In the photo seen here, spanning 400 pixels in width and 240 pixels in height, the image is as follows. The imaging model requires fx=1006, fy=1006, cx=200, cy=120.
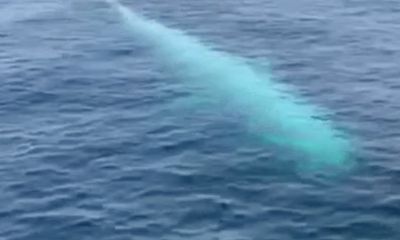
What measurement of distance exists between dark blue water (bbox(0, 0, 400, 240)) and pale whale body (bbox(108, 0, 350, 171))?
107 cm

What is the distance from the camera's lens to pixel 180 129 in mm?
57719

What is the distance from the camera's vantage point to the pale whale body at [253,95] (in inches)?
2160

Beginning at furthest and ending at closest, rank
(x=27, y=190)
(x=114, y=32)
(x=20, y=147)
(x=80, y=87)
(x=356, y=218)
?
1. (x=114, y=32)
2. (x=80, y=87)
3. (x=20, y=147)
4. (x=27, y=190)
5. (x=356, y=218)

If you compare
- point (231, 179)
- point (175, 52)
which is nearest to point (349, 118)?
point (231, 179)

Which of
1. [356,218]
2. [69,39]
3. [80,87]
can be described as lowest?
[356,218]

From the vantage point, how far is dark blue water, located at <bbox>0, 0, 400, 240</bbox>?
48.3m

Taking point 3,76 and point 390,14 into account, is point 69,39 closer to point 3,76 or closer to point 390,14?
point 3,76

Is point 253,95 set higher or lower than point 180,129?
higher

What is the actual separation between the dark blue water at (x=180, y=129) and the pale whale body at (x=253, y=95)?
3.52 feet

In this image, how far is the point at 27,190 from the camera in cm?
5156

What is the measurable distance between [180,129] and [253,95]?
6.27m

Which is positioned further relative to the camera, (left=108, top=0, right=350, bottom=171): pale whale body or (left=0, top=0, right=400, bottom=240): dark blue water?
(left=108, top=0, right=350, bottom=171): pale whale body

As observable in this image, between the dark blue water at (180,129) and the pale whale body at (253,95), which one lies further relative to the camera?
the pale whale body at (253,95)

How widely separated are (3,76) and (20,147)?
35.6 ft
